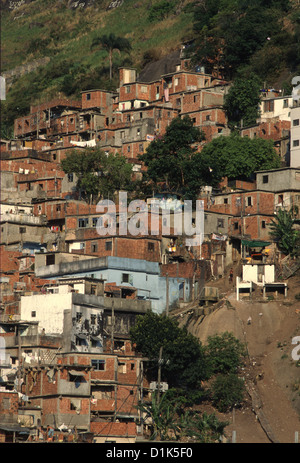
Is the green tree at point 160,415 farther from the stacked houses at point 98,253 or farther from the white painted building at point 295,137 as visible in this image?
the white painted building at point 295,137

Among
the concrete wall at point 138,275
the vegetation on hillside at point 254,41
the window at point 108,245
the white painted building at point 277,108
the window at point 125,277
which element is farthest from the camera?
the vegetation on hillside at point 254,41

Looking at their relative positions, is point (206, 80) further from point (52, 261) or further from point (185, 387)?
point (185, 387)

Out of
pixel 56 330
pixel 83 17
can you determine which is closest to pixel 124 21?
pixel 83 17

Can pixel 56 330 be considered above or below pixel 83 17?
below

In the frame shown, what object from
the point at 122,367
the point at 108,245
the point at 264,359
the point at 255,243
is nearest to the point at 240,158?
the point at 255,243

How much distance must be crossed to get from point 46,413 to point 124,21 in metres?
81.7

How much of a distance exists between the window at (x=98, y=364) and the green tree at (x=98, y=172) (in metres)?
22.5

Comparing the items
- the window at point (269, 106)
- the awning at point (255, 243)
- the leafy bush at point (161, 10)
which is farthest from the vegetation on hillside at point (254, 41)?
the awning at point (255, 243)

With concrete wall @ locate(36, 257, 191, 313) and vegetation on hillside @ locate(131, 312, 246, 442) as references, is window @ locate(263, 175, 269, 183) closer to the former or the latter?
concrete wall @ locate(36, 257, 191, 313)

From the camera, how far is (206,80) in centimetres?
9425

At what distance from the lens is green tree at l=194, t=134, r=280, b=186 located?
7744 cm

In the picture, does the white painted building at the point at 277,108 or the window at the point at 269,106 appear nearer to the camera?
the white painted building at the point at 277,108

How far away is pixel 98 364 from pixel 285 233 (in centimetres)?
1717

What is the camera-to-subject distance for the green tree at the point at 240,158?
77438 millimetres
